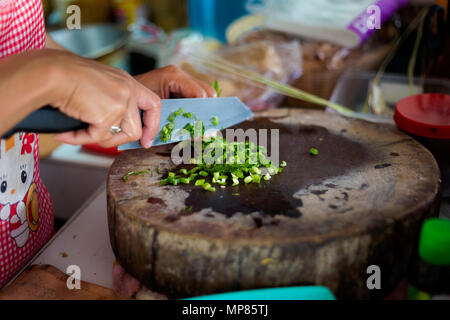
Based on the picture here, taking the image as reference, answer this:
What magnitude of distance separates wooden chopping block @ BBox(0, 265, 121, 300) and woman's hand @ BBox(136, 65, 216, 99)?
0.54 metres

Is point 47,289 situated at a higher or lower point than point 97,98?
lower

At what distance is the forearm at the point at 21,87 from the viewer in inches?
28.0

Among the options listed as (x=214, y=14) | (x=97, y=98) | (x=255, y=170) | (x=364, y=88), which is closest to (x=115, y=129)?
(x=97, y=98)

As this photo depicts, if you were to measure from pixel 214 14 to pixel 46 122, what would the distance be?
2.16 m

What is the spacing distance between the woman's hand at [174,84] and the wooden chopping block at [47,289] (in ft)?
1.78

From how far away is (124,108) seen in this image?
2.69ft

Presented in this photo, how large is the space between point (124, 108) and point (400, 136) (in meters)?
0.71

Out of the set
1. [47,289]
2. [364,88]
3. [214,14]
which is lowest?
[47,289]

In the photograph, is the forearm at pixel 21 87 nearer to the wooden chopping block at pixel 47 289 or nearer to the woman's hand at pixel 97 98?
the woman's hand at pixel 97 98

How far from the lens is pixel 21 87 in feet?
2.34

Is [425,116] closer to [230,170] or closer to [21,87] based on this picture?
[230,170]

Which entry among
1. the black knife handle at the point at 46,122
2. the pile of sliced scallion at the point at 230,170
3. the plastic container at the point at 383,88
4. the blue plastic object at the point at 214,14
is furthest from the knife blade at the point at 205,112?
the blue plastic object at the point at 214,14

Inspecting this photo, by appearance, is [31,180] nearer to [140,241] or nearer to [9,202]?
[9,202]

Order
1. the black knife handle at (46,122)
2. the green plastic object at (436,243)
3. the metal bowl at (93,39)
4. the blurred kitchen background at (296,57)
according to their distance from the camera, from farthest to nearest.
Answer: the metal bowl at (93,39)
the blurred kitchen background at (296,57)
the black knife handle at (46,122)
the green plastic object at (436,243)
